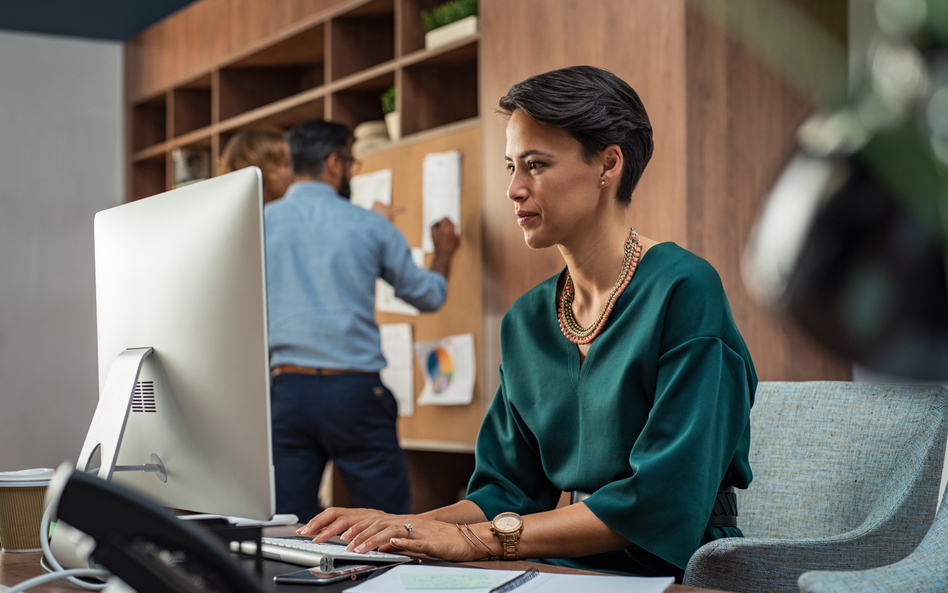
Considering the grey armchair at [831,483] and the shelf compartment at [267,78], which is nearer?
the grey armchair at [831,483]

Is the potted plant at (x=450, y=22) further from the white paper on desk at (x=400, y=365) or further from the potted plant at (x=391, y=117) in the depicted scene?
the white paper on desk at (x=400, y=365)

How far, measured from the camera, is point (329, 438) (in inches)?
99.0

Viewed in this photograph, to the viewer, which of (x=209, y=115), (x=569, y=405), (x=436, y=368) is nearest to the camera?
(x=569, y=405)

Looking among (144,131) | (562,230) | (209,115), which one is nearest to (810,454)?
(562,230)

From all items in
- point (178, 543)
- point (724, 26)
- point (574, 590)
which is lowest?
point (574, 590)

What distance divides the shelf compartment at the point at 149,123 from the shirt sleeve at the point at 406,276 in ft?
9.31

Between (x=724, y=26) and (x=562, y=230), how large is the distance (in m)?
1.20

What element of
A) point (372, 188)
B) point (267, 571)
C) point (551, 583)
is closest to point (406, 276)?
point (372, 188)

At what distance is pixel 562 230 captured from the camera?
4.47ft

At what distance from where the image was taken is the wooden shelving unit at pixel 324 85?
324cm

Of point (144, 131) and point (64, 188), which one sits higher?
point (144, 131)

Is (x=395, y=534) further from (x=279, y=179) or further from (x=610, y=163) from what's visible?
(x=279, y=179)

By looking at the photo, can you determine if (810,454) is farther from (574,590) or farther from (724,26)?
(724,26)

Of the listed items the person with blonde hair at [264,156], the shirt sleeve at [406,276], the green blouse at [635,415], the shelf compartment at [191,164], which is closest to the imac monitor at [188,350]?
the green blouse at [635,415]
